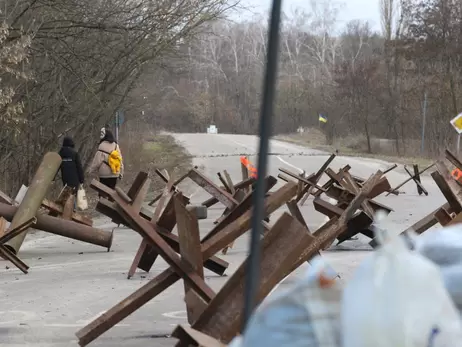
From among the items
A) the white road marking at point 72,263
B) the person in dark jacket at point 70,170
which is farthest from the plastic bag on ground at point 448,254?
the person in dark jacket at point 70,170

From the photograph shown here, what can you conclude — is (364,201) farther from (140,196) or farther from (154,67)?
(154,67)

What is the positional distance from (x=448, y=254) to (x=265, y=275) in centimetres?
139

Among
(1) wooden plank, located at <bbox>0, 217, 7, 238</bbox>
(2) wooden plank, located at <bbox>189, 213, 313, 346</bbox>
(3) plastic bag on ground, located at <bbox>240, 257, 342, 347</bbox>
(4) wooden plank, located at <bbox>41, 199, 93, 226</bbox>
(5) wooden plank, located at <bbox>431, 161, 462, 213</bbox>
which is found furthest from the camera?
(4) wooden plank, located at <bbox>41, 199, 93, 226</bbox>

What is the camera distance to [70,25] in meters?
16.7

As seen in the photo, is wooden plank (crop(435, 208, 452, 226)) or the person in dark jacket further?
the person in dark jacket

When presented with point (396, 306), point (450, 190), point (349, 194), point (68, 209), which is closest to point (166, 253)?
point (396, 306)

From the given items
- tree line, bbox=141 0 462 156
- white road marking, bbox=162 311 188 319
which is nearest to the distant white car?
tree line, bbox=141 0 462 156

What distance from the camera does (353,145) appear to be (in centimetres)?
5412

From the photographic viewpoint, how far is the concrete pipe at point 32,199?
10.1 meters

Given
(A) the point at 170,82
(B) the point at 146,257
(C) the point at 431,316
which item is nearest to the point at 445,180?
(B) the point at 146,257

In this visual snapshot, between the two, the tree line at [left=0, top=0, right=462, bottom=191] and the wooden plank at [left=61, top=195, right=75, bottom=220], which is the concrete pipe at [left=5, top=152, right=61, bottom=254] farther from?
the tree line at [left=0, top=0, right=462, bottom=191]

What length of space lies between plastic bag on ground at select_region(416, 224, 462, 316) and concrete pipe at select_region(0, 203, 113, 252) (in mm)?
8287

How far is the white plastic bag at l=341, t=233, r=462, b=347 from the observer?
1944 millimetres

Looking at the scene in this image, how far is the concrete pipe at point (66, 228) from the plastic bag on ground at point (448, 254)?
27.2 feet
